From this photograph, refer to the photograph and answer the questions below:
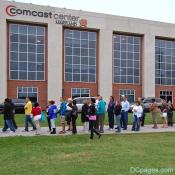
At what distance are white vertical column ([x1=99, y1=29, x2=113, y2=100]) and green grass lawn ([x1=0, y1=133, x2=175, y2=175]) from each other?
3990cm

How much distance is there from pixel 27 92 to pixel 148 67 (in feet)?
60.9

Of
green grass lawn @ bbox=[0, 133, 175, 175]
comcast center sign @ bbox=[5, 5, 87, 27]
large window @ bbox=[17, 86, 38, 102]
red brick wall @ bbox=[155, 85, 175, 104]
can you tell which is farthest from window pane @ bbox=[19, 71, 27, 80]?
green grass lawn @ bbox=[0, 133, 175, 175]

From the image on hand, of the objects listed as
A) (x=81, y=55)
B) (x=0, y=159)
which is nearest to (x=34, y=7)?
(x=81, y=55)

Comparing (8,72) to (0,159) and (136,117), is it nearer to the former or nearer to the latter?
(136,117)

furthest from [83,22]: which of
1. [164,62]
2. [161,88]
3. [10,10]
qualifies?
[161,88]

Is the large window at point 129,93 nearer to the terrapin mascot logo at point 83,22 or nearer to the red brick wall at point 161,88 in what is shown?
the red brick wall at point 161,88

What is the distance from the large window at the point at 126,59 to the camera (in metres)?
59.5

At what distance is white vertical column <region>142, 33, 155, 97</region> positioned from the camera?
6138 centimetres

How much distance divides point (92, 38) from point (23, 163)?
4784 cm

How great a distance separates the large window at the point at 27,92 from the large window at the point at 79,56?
4.55 metres

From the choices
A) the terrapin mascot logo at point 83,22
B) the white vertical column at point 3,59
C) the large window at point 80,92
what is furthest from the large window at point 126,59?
the white vertical column at point 3,59

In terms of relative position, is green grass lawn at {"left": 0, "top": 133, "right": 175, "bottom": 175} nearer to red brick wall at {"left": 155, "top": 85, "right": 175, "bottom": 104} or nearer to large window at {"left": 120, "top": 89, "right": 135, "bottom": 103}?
large window at {"left": 120, "top": 89, "right": 135, "bottom": 103}

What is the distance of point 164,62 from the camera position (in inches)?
2511

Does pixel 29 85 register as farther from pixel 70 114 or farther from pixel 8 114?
pixel 70 114
